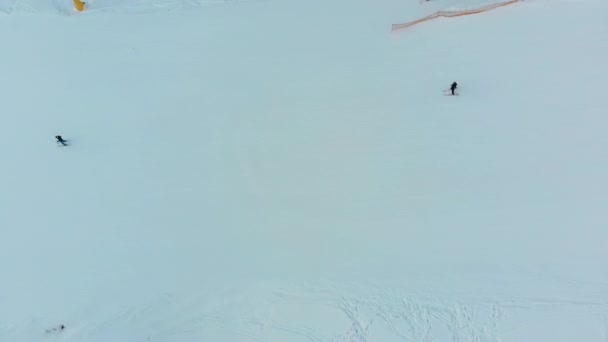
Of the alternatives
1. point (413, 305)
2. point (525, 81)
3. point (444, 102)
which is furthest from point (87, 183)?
point (525, 81)

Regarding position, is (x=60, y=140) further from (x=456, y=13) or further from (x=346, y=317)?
(x=456, y=13)

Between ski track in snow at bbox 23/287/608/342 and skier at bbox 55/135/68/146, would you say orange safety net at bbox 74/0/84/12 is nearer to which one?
skier at bbox 55/135/68/146

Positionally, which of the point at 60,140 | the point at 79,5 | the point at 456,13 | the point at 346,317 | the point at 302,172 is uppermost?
the point at 456,13

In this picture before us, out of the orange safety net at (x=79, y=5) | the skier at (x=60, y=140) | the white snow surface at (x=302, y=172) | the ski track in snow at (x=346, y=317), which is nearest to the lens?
the ski track in snow at (x=346, y=317)

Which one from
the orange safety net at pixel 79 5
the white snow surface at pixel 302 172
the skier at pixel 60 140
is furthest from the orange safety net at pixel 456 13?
the skier at pixel 60 140

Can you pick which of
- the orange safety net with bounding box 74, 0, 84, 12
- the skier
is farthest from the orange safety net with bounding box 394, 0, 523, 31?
the skier

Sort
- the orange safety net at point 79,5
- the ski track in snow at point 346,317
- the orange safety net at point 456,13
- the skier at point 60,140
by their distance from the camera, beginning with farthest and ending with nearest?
the orange safety net at point 79,5
the orange safety net at point 456,13
the skier at point 60,140
the ski track in snow at point 346,317

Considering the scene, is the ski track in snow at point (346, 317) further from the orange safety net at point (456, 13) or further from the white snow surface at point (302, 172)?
the orange safety net at point (456, 13)

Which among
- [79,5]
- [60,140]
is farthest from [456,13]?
[60,140]
